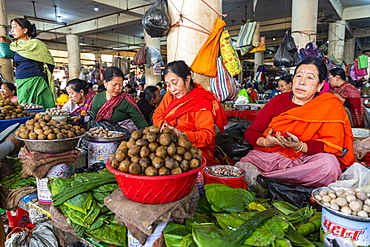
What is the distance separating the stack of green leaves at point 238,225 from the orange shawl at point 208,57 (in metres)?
1.78

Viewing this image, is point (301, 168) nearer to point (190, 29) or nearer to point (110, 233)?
point (110, 233)

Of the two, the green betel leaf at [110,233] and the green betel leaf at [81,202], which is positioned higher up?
the green betel leaf at [81,202]

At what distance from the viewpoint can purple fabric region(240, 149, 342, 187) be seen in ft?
6.91

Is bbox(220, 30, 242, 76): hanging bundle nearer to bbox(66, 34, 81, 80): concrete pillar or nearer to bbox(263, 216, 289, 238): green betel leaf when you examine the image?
bbox(263, 216, 289, 238): green betel leaf

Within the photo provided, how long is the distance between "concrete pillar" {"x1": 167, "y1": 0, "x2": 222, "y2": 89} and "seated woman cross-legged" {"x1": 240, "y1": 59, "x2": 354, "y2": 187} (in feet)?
4.41

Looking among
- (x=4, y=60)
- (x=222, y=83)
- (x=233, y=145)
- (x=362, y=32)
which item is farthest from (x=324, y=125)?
(x=362, y=32)

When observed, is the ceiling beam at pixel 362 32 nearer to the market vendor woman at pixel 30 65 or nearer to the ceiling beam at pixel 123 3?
the ceiling beam at pixel 123 3

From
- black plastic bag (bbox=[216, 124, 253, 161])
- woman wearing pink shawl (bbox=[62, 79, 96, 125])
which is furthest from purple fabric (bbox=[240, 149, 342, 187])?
woman wearing pink shawl (bbox=[62, 79, 96, 125])

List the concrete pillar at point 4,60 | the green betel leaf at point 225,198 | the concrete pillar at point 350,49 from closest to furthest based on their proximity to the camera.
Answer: the green betel leaf at point 225,198
the concrete pillar at point 4,60
the concrete pillar at point 350,49

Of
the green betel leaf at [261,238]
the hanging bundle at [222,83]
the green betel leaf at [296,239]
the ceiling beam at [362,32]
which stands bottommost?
the green betel leaf at [296,239]

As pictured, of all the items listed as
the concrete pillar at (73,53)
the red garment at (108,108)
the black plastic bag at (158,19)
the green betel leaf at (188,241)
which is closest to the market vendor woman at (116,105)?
the red garment at (108,108)

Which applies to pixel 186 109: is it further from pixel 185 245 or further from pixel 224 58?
pixel 185 245

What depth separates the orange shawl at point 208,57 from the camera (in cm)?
317

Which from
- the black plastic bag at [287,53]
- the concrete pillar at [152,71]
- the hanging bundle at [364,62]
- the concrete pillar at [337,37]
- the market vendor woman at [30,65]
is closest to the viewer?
the market vendor woman at [30,65]
